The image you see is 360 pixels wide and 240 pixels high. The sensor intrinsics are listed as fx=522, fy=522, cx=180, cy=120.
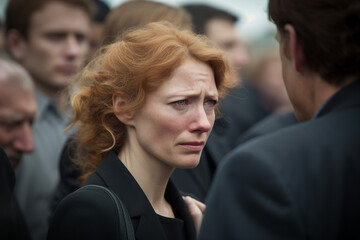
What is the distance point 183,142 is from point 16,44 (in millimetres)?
3121

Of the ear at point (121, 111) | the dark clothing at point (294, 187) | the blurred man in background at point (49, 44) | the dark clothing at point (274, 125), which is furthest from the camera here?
the blurred man in background at point (49, 44)

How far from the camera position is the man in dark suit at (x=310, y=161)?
1.49 m

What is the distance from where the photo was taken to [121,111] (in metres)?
2.47

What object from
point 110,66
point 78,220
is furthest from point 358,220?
point 110,66

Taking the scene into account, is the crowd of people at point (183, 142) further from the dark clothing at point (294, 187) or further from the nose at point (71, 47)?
the nose at point (71, 47)

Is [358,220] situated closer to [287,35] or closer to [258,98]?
[287,35]

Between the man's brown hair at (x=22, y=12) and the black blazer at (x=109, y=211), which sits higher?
the man's brown hair at (x=22, y=12)

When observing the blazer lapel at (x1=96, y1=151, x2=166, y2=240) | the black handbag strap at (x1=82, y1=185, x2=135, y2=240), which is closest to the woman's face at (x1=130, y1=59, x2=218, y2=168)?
the blazer lapel at (x1=96, y1=151, x2=166, y2=240)

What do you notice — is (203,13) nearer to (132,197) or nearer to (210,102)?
(210,102)

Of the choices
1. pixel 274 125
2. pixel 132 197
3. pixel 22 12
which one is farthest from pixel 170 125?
pixel 22 12

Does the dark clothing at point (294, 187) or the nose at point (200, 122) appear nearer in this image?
the dark clothing at point (294, 187)

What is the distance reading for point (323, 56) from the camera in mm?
1672

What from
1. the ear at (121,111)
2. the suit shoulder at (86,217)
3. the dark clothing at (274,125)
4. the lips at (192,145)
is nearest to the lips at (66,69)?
the dark clothing at (274,125)

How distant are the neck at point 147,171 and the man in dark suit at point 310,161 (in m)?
0.86
